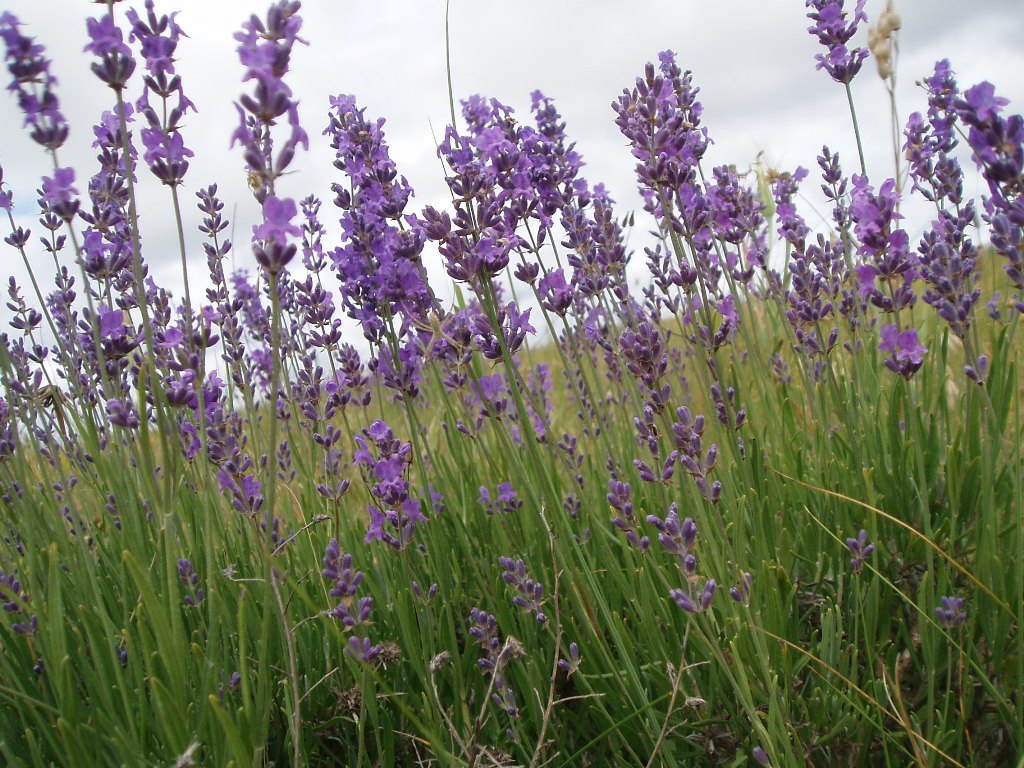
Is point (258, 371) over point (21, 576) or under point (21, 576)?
over

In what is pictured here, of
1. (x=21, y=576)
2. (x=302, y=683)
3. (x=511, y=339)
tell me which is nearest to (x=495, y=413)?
(x=511, y=339)

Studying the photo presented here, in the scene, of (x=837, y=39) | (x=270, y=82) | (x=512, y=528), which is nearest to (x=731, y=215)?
(x=837, y=39)

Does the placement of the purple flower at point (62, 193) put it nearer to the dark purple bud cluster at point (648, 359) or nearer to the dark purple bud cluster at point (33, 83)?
the dark purple bud cluster at point (33, 83)

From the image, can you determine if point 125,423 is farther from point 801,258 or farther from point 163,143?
point 801,258

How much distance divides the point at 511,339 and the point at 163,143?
0.87 meters

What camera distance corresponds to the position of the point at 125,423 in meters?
1.96

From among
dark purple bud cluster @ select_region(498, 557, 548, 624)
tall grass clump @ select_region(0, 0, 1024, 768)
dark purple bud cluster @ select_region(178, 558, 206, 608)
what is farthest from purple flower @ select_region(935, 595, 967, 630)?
dark purple bud cluster @ select_region(178, 558, 206, 608)

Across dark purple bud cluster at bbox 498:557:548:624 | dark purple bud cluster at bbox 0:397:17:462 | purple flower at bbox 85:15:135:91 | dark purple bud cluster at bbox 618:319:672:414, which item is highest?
purple flower at bbox 85:15:135:91

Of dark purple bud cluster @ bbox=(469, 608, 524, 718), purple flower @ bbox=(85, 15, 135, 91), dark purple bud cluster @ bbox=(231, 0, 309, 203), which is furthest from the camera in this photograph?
dark purple bud cluster @ bbox=(469, 608, 524, 718)

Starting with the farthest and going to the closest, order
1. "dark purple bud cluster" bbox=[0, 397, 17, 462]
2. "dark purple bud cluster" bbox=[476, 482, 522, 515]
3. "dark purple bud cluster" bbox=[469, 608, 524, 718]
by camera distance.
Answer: "dark purple bud cluster" bbox=[476, 482, 522, 515] → "dark purple bud cluster" bbox=[0, 397, 17, 462] → "dark purple bud cluster" bbox=[469, 608, 524, 718]

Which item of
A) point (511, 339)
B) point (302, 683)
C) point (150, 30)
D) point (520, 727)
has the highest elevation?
point (150, 30)

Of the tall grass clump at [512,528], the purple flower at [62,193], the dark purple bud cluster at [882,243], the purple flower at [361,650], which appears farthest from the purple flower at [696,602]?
the purple flower at [62,193]

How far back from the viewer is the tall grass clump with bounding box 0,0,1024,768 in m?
1.55

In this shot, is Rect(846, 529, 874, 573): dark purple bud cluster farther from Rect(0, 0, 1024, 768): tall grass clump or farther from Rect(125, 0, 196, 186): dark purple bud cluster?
Rect(125, 0, 196, 186): dark purple bud cluster
